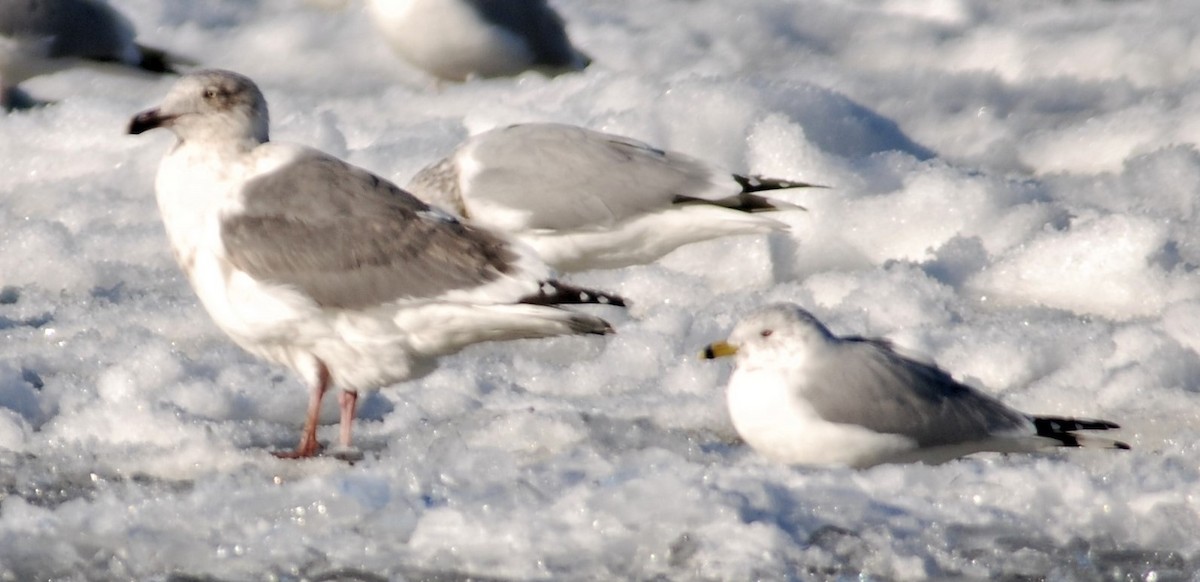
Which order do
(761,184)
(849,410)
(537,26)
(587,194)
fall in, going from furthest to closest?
1. (537,26)
2. (761,184)
3. (587,194)
4. (849,410)

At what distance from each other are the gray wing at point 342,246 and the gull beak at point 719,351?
0.55 metres

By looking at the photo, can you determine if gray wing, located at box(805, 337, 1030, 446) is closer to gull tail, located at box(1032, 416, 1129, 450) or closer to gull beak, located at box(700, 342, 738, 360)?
gull tail, located at box(1032, 416, 1129, 450)

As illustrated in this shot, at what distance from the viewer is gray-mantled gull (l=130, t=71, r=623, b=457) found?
14.9ft

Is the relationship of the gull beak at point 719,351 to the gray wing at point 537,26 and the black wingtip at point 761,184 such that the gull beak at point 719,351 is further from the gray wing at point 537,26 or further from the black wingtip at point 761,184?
the gray wing at point 537,26

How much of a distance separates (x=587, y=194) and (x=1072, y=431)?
210 centimetres

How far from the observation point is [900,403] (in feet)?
14.2

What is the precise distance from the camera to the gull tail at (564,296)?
14.7ft

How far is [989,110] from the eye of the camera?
28.4 feet

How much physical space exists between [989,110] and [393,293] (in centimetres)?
486

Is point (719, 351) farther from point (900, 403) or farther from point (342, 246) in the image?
point (342, 246)

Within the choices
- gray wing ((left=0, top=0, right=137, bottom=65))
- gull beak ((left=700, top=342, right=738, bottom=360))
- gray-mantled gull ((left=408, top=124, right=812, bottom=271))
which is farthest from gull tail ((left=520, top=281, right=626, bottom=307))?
gray wing ((left=0, top=0, right=137, bottom=65))

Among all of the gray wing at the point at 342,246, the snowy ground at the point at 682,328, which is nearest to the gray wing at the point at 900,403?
the snowy ground at the point at 682,328

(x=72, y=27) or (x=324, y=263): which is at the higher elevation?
(x=324, y=263)

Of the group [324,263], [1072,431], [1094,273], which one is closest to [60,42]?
[324,263]
